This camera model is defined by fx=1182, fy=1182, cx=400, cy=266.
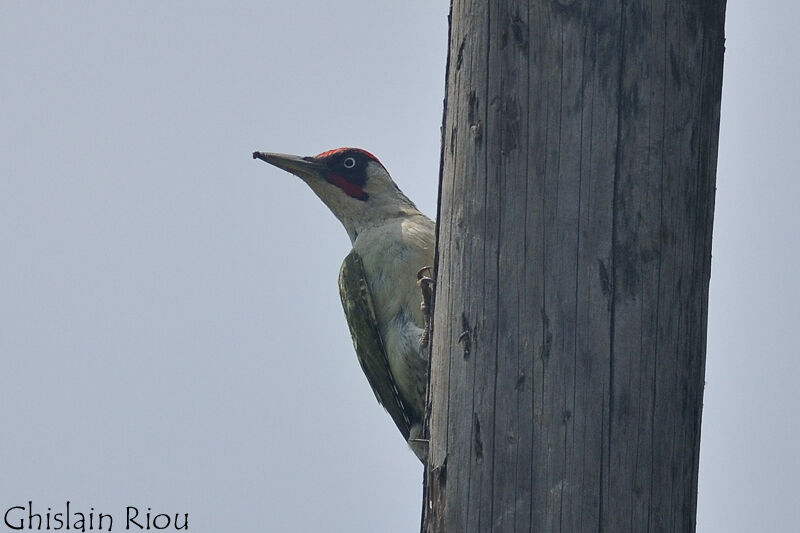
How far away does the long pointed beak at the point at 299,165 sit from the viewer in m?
7.63

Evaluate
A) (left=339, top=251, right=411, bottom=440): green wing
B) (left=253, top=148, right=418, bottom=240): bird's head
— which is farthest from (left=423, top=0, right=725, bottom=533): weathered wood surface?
(left=253, top=148, right=418, bottom=240): bird's head

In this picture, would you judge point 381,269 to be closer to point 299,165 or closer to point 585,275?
point 299,165

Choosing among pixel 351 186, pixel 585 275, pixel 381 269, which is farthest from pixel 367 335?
pixel 585 275

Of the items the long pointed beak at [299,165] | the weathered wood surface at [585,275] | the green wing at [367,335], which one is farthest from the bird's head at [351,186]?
the weathered wood surface at [585,275]

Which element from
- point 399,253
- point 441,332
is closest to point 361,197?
point 399,253

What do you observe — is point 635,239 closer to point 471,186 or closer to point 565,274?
point 565,274

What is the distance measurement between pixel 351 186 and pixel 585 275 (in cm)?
406

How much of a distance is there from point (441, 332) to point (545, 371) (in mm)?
513

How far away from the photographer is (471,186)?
416 centimetres

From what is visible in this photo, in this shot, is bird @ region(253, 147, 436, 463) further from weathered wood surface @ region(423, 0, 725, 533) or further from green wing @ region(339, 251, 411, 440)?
weathered wood surface @ region(423, 0, 725, 533)

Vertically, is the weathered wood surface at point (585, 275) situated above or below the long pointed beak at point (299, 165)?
below

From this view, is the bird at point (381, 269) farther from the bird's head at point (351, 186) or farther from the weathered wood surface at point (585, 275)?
the weathered wood surface at point (585, 275)

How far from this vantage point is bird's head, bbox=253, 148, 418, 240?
7.69 meters

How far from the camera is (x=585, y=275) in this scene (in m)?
3.87
